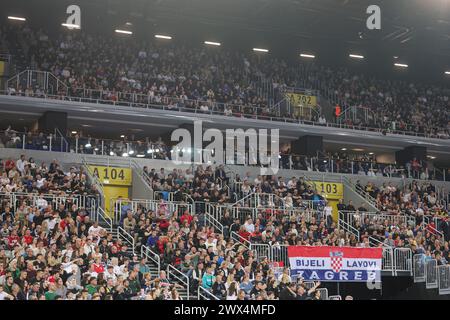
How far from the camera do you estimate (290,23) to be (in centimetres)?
4012

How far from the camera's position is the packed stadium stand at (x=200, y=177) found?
20062mm

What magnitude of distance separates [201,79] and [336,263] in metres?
16.5

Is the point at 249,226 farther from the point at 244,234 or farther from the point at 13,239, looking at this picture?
the point at 13,239

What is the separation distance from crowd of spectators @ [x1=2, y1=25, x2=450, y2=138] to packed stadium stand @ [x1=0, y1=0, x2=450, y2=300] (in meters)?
0.11

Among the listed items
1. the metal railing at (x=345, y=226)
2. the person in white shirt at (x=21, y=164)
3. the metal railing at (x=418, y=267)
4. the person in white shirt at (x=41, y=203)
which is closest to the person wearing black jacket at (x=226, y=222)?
the metal railing at (x=345, y=226)

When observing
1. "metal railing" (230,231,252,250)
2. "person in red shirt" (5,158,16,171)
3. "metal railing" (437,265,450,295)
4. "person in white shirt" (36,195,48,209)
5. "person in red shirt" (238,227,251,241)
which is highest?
"person in red shirt" (5,158,16,171)

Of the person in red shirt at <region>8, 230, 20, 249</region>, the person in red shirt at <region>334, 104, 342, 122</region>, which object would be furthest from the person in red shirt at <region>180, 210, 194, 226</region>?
the person in red shirt at <region>334, 104, 342, 122</region>

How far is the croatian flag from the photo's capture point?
23.2 meters

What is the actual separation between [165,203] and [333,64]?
23.0m

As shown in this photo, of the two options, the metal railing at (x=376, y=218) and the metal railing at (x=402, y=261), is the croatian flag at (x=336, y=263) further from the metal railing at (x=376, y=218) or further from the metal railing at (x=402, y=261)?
the metal railing at (x=376, y=218)

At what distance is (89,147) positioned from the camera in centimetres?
2995

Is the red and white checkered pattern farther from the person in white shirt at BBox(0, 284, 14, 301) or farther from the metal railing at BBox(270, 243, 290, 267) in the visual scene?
the person in white shirt at BBox(0, 284, 14, 301)

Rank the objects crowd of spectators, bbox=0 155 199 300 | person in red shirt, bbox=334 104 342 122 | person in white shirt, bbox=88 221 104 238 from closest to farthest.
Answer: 1. crowd of spectators, bbox=0 155 199 300
2. person in white shirt, bbox=88 221 104 238
3. person in red shirt, bbox=334 104 342 122
